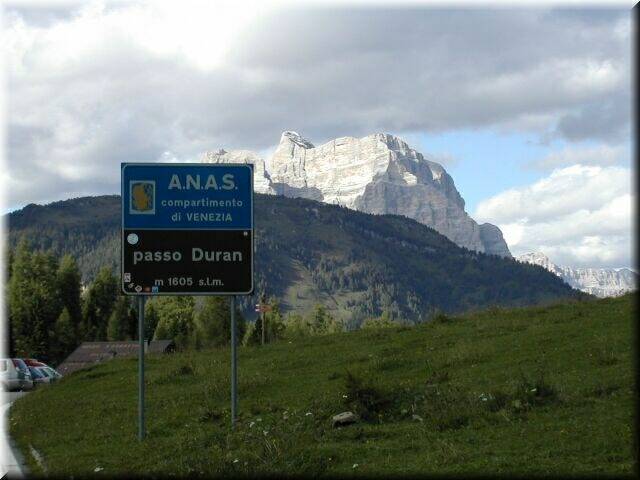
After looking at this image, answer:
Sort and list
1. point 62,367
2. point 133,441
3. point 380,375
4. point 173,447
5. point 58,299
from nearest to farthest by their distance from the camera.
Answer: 1. point 173,447
2. point 133,441
3. point 380,375
4. point 62,367
5. point 58,299

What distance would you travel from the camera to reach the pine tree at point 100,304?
127731 mm

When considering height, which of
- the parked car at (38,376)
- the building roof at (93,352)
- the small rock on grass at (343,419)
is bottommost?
the building roof at (93,352)

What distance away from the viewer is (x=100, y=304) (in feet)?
438

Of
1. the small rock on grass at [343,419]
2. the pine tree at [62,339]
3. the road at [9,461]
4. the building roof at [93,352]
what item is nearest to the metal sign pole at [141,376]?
the road at [9,461]

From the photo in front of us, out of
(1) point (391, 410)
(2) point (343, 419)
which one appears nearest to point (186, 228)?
(2) point (343, 419)

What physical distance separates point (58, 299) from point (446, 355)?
355 feet

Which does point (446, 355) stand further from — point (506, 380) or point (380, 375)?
point (506, 380)

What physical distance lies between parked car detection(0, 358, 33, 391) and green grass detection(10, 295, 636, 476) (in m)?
13.3

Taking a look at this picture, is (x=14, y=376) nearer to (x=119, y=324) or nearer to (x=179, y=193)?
(x=179, y=193)

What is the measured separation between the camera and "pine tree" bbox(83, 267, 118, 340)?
5029 inches

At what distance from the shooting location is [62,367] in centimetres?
9044

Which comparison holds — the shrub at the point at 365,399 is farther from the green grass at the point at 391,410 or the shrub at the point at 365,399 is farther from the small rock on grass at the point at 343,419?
the small rock on grass at the point at 343,419

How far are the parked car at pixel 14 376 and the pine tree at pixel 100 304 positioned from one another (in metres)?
83.5

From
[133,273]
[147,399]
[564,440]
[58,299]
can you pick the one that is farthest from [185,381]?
[58,299]
